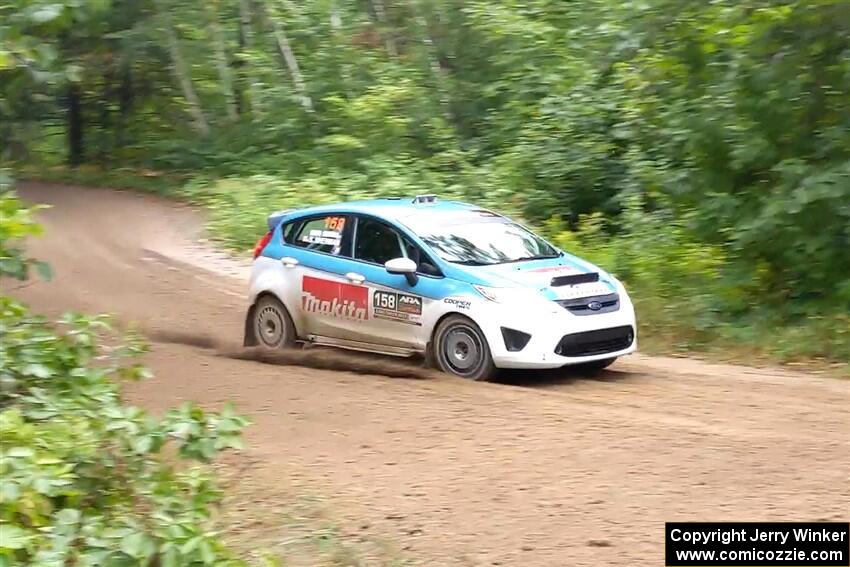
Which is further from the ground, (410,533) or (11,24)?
(11,24)

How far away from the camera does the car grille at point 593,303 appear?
10.7 metres

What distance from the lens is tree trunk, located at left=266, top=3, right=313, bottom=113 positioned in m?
28.1

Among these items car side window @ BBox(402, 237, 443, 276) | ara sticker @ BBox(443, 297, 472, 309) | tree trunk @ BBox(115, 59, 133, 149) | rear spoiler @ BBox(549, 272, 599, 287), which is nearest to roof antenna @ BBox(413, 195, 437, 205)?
car side window @ BBox(402, 237, 443, 276)

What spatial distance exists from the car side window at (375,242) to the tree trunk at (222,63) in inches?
705

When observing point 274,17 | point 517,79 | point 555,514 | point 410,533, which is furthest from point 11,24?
point 274,17

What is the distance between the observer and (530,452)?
8.25 m

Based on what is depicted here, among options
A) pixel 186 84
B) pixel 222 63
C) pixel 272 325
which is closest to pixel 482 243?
pixel 272 325

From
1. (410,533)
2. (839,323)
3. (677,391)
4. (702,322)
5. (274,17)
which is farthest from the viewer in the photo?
(274,17)

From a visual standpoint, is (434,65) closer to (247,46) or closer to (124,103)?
(247,46)

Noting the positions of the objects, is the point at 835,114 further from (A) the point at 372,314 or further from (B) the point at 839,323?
(A) the point at 372,314

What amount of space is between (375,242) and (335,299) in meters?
0.72

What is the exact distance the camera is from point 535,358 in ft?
34.3

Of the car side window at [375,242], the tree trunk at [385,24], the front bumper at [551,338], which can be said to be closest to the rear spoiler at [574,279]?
the front bumper at [551,338]

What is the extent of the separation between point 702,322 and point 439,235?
3.57 m
